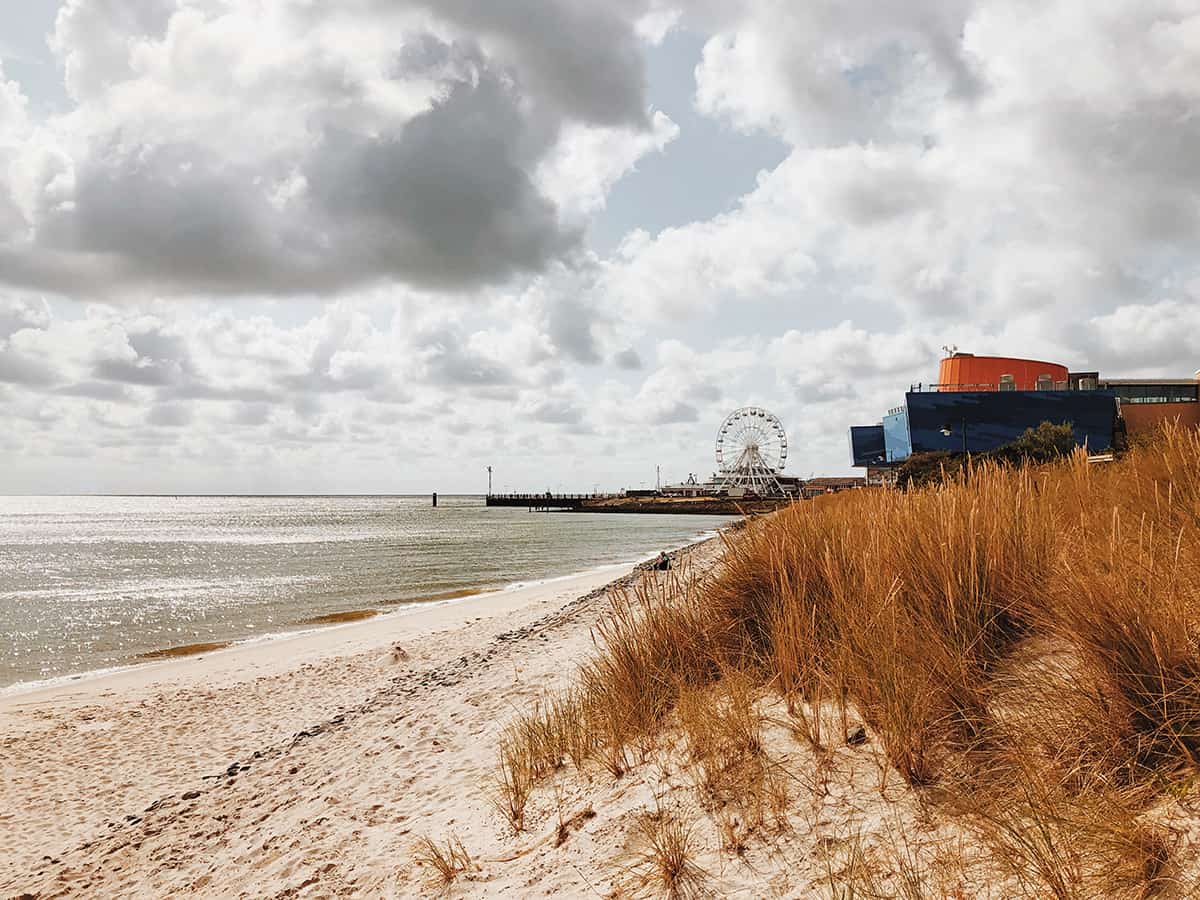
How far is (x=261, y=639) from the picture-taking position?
1567 cm

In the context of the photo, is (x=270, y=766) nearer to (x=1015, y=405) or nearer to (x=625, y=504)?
(x=1015, y=405)

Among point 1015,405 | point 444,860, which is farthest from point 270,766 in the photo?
point 1015,405

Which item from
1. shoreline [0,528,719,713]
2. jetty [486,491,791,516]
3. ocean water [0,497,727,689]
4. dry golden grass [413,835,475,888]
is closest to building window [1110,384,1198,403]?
jetty [486,491,791,516]

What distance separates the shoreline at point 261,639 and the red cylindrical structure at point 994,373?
55.2 meters

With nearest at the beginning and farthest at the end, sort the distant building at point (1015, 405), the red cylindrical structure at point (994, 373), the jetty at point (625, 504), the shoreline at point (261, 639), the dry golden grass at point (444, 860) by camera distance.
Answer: the dry golden grass at point (444, 860)
the shoreline at point (261, 639)
the distant building at point (1015, 405)
the red cylindrical structure at point (994, 373)
the jetty at point (625, 504)

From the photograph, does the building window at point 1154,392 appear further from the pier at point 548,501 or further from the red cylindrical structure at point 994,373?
the pier at point 548,501

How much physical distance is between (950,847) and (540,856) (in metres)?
1.84

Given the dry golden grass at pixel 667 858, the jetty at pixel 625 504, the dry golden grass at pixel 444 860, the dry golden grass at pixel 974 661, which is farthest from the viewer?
the jetty at pixel 625 504

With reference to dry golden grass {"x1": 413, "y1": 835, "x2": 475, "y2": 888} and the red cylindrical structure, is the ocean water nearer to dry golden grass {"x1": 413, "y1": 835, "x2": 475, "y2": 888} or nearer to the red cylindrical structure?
dry golden grass {"x1": 413, "y1": 835, "x2": 475, "y2": 888}

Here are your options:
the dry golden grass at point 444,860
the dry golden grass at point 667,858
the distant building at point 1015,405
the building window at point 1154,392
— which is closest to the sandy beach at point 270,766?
the dry golden grass at point 444,860

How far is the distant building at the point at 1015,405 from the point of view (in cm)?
5634

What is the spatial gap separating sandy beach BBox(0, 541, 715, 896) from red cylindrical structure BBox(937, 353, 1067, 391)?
6253 centimetres

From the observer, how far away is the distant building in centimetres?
5634

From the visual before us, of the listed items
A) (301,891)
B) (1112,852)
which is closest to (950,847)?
(1112,852)
